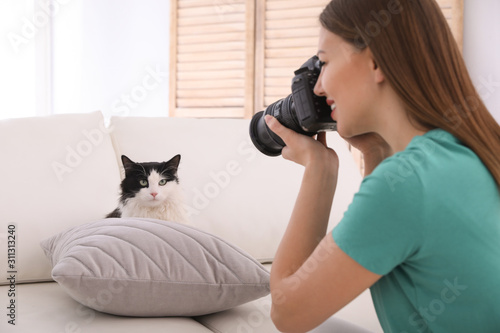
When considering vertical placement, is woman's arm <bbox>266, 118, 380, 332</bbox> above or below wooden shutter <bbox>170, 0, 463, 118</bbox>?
below

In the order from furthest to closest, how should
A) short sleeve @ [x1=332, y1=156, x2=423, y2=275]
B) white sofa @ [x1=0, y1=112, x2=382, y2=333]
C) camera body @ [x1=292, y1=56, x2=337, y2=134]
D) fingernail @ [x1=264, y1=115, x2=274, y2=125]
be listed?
1. white sofa @ [x1=0, y1=112, x2=382, y2=333]
2. fingernail @ [x1=264, y1=115, x2=274, y2=125]
3. camera body @ [x1=292, y1=56, x2=337, y2=134]
4. short sleeve @ [x1=332, y1=156, x2=423, y2=275]

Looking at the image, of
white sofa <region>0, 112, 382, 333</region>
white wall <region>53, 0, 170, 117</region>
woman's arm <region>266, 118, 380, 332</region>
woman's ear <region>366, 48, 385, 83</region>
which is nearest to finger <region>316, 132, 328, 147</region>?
woman's arm <region>266, 118, 380, 332</region>

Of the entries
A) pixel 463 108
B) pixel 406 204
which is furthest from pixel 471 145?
pixel 406 204

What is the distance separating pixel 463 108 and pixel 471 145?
2.1 inches

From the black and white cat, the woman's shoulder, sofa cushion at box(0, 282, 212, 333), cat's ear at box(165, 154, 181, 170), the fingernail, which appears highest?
the fingernail

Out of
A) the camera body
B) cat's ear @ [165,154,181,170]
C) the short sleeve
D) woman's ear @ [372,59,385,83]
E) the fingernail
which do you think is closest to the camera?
the short sleeve

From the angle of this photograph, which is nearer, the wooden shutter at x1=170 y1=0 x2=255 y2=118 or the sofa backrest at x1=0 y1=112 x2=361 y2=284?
the sofa backrest at x1=0 y1=112 x2=361 y2=284

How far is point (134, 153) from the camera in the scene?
1.49 m

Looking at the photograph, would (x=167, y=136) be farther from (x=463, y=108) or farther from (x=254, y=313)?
(x=463, y=108)

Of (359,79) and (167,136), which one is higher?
(359,79)

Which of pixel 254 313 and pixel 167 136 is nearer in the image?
pixel 254 313

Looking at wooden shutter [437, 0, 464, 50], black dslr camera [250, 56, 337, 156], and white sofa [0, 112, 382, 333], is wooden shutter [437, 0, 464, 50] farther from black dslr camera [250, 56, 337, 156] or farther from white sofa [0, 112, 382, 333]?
black dslr camera [250, 56, 337, 156]

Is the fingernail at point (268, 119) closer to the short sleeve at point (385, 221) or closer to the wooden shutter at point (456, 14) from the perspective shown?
the short sleeve at point (385, 221)

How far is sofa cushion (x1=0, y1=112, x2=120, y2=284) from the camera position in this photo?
1.27 meters
